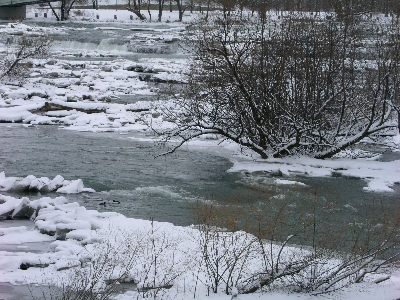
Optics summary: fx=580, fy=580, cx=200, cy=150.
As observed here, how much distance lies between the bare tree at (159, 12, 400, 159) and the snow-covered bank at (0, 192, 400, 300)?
6.55 m

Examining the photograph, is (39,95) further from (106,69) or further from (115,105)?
(106,69)

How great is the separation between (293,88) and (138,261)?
1013 centimetres

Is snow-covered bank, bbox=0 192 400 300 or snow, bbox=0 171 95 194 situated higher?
snow-covered bank, bbox=0 192 400 300

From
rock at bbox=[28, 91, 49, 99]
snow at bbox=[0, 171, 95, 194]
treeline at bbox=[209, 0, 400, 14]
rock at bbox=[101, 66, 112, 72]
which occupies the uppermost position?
→ treeline at bbox=[209, 0, 400, 14]

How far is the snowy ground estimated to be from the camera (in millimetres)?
8156

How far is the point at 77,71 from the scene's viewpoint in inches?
1332

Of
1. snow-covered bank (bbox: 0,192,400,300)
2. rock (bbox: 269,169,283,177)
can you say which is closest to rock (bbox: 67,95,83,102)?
rock (bbox: 269,169,283,177)

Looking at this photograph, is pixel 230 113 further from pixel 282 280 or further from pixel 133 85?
pixel 133 85

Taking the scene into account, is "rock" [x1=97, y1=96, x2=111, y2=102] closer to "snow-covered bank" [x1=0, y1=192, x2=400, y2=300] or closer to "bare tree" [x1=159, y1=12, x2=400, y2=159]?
"bare tree" [x1=159, y1=12, x2=400, y2=159]

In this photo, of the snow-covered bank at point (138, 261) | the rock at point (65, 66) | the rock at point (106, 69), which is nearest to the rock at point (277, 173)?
the snow-covered bank at point (138, 261)

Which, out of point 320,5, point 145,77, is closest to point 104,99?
point 145,77

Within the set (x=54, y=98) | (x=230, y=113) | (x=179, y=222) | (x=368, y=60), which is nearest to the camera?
(x=179, y=222)

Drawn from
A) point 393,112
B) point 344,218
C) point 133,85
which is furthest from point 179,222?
point 133,85

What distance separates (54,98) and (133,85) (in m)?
5.91
